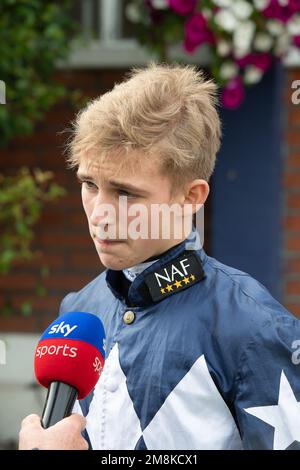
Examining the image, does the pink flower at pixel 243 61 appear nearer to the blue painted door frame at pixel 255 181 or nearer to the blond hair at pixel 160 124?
the blue painted door frame at pixel 255 181

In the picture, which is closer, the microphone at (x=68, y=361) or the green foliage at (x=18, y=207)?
the microphone at (x=68, y=361)

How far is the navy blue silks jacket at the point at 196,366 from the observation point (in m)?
1.91

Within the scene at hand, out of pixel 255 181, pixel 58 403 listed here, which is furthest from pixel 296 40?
pixel 58 403

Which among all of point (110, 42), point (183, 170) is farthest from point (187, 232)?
point (110, 42)

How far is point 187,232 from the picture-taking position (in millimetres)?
2082

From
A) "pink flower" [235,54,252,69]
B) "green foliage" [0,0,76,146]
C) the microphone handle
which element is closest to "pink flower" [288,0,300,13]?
"pink flower" [235,54,252,69]

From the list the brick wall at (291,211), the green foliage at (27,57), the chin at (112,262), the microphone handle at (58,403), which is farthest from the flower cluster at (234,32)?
the microphone handle at (58,403)

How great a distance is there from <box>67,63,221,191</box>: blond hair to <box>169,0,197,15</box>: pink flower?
2327 mm

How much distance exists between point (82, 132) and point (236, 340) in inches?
22.0

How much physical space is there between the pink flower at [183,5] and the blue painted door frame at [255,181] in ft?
1.71

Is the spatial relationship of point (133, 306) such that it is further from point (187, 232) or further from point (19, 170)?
point (19, 170)

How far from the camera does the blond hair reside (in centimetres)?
195

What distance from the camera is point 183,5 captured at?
14.2 feet

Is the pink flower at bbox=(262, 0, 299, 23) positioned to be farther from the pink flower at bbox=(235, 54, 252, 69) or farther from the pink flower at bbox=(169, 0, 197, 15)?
the pink flower at bbox=(169, 0, 197, 15)
